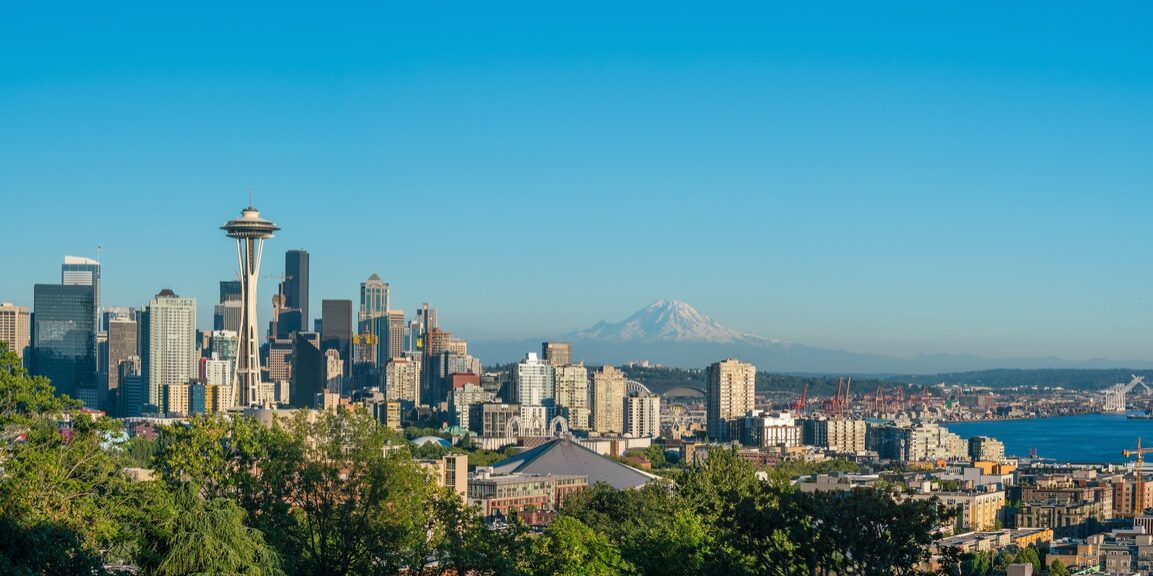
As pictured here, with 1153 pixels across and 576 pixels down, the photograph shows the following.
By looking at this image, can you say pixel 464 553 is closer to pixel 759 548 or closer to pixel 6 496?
pixel 759 548

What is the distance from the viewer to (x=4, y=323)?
126500 mm

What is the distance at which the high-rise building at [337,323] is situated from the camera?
549 feet

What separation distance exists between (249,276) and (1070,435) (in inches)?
3326

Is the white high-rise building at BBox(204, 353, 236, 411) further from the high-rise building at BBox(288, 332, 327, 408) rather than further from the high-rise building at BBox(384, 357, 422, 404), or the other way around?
the high-rise building at BBox(384, 357, 422, 404)

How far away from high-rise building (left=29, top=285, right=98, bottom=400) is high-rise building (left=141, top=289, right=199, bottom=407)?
218 inches

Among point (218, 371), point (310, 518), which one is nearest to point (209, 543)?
point (310, 518)

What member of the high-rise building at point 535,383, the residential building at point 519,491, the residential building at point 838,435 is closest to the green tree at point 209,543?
the residential building at point 519,491

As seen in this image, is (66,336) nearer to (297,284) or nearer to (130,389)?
(130,389)

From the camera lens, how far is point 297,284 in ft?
A: 576

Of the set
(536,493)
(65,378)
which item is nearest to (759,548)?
(536,493)

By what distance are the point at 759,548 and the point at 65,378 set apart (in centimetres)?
11310

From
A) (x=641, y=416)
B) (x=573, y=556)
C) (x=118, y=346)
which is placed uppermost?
(x=118, y=346)

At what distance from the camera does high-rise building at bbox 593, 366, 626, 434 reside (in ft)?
391

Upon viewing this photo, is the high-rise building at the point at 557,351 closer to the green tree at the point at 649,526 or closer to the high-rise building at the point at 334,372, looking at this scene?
the high-rise building at the point at 334,372
